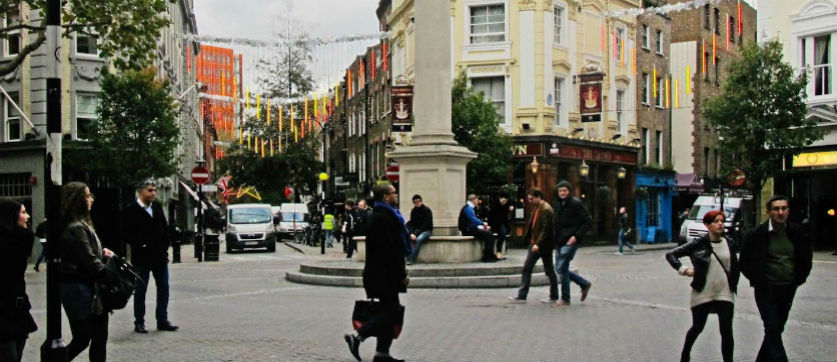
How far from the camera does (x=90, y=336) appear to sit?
8.04m

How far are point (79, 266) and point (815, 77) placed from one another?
101 ft

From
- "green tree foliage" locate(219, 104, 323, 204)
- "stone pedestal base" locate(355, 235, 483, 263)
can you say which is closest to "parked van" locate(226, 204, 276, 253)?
"stone pedestal base" locate(355, 235, 483, 263)

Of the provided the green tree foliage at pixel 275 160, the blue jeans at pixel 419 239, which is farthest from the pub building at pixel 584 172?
the green tree foliage at pixel 275 160

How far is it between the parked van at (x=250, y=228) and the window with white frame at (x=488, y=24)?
11.1 m

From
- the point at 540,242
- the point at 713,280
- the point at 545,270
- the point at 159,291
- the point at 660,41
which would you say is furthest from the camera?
the point at 660,41

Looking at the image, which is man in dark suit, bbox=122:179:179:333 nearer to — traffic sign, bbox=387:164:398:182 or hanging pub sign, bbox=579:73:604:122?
traffic sign, bbox=387:164:398:182

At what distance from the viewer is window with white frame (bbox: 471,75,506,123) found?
40.4 m

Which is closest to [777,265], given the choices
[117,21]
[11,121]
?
[117,21]

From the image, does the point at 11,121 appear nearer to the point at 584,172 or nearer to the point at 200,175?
the point at 200,175

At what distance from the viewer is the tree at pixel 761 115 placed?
3247 cm

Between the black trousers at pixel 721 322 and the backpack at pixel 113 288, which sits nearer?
the backpack at pixel 113 288

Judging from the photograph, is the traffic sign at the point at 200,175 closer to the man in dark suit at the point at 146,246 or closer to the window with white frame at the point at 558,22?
the window with white frame at the point at 558,22

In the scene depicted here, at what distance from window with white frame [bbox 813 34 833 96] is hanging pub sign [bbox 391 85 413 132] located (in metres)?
14.1

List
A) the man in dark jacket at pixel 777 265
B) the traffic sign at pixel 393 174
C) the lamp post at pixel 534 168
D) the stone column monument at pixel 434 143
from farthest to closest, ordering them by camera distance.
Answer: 1. the lamp post at pixel 534 168
2. the traffic sign at pixel 393 174
3. the stone column monument at pixel 434 143
4. the man in dark jacket at pixel 777 265
